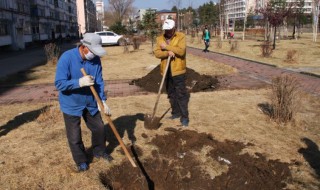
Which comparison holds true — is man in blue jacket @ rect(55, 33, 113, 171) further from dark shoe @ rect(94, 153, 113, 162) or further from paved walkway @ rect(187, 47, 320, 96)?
paved walkway @ rect(187, 47, 320, 96)

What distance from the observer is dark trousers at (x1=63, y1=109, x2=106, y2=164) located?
138 inches

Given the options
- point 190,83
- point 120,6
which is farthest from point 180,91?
point 120,6

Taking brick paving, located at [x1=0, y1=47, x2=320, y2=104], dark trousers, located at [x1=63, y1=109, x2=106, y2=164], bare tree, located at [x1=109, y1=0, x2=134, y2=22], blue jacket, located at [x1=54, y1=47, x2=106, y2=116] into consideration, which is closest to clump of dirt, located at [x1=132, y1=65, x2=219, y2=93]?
brick paving, located at [x1=0, y1=47, x2=320, y2=104]

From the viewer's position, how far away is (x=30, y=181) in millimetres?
3545

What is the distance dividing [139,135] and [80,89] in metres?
1.67

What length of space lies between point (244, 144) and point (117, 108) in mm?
2936

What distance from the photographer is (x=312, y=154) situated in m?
4.13

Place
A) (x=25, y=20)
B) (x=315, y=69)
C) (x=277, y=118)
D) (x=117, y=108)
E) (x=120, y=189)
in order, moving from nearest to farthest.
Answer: (x=120, y=189) < (x=277, y=118) < (x=117, y=108) < (x=315, y=69) < (x=25, y=20)

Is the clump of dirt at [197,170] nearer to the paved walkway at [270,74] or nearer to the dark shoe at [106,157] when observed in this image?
the dark shoe at [106,157]

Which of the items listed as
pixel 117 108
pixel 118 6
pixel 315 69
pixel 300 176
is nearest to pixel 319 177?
pixel 300 176

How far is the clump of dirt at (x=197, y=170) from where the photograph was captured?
3479 millimetres

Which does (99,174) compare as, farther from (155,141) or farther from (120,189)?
(155,141)

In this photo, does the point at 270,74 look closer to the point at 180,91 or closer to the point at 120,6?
the point at 180,91

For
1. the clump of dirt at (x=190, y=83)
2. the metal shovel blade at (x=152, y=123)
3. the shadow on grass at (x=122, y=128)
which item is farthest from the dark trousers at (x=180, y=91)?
the clump of dirt at (x=190, y=83)
